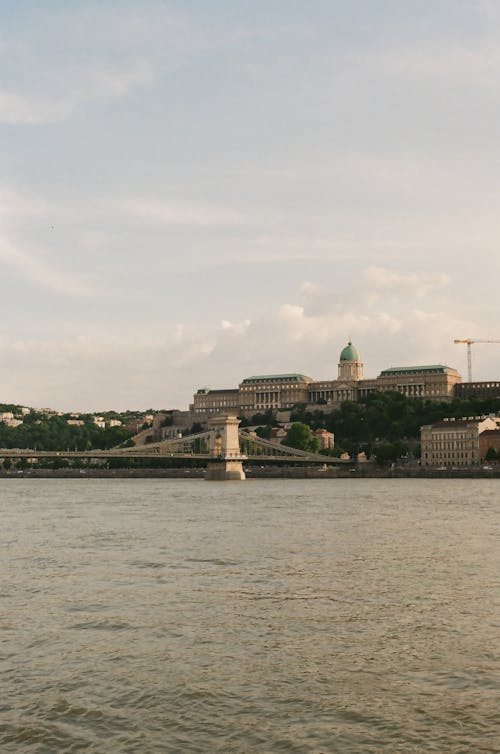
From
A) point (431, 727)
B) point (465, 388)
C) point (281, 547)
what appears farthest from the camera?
point (465, 388)

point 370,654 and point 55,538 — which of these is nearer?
point 370,654

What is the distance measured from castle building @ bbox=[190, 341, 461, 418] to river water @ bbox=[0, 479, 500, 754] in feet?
425

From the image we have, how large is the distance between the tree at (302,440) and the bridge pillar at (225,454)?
20539mm

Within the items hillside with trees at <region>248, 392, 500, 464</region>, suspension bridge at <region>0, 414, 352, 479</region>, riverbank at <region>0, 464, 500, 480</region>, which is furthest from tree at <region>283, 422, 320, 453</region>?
riverbank at <region>0, 464, 500, 480</region>

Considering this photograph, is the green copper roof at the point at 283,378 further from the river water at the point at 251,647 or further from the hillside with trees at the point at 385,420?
the river water at the point at 251,647

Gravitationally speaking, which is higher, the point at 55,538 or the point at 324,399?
the point at 324,399

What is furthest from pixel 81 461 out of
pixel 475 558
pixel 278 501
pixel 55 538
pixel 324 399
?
pixel 475 558

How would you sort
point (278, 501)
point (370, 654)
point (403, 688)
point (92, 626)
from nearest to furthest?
point (403, 688) < point (370, 654) < point (92, 626) < point (278, 501)

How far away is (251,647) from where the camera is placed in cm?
1391

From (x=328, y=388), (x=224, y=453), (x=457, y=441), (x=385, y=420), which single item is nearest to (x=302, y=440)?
(x=385, y=420)

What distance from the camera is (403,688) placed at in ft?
38.7

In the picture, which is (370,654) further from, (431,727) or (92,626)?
(92,626)

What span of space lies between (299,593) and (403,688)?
677cm

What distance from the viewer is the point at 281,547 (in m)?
27.2
